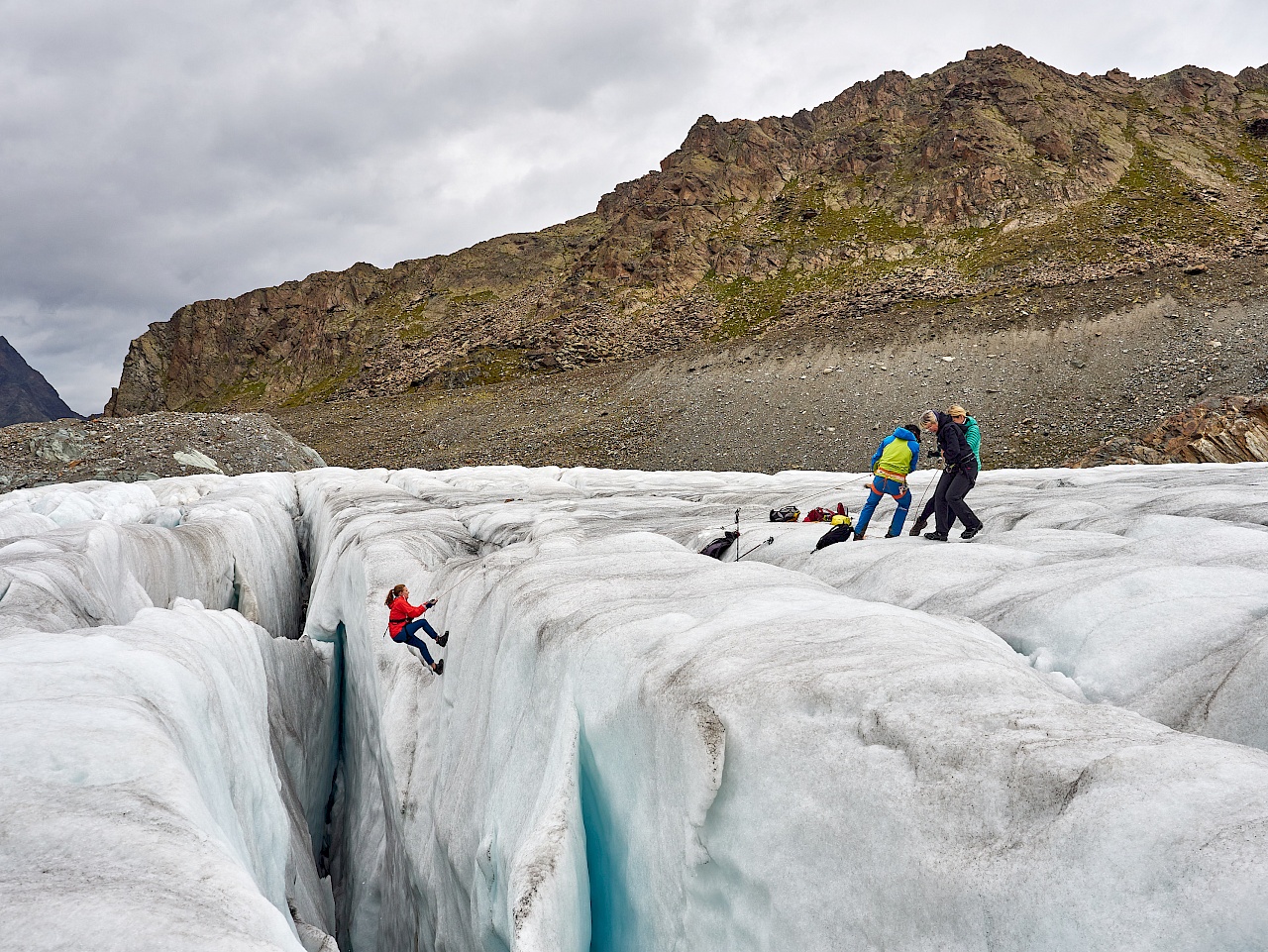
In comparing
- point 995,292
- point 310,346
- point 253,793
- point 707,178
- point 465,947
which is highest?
point 707,178

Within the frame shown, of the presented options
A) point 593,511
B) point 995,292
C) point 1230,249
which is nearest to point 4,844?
point 593,511

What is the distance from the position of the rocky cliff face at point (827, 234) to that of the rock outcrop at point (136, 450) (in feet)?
151

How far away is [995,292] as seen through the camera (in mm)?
67188

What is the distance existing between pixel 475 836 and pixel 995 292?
74.1 meters

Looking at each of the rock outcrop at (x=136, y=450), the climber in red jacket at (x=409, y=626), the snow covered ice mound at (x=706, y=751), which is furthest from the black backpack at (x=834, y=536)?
the rock outcrop at (x=136, y=450)

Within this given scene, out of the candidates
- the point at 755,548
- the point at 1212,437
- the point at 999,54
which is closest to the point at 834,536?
the point at 755,548

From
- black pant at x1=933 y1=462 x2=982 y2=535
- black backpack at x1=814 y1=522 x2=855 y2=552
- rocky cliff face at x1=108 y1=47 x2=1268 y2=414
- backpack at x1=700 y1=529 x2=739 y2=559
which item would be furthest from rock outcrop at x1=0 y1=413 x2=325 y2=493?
rocky cliff face at x1=108 y1=47 x2=1268 y2=414

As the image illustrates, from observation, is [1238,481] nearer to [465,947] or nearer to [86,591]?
[465,947]

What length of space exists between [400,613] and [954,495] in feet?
25.2

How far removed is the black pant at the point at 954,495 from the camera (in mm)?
9281

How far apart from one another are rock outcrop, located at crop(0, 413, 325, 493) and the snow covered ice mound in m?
30.6

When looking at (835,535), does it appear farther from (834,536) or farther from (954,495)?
(954,495)

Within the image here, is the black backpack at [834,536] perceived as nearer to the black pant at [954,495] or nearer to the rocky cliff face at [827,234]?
the black pant at [954,495]

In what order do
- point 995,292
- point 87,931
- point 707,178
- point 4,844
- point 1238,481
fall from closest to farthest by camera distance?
point 87,931
point 4,844
point 1238,481
point 995,292
point 707,178
